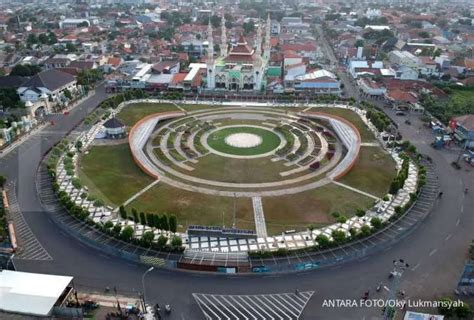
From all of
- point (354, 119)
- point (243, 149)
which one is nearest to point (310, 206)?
point (243, 149)

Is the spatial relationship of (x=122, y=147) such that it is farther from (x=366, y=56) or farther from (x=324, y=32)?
(x=324, y=32)

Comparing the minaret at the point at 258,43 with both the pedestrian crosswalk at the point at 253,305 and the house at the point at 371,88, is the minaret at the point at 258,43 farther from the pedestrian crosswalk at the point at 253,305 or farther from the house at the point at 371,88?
the pedestrian crosswalk at the point at 253,305

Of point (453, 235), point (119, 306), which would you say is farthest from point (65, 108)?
point (453, 235)

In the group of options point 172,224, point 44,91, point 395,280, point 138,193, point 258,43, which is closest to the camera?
point 395,280

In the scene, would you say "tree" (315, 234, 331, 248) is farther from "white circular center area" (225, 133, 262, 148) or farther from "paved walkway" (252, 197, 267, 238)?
"white circular center area" (225, 133, 262, 148)

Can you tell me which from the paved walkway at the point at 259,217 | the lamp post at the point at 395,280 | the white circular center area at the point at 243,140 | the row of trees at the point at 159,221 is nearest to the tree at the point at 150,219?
the row of trees at the point at 159,221

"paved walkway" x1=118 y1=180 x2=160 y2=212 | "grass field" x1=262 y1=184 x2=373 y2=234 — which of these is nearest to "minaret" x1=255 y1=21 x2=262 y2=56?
"grass field" x1=262 y1=184 x2=373 y2=234

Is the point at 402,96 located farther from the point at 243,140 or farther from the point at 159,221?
the point at 159,221
